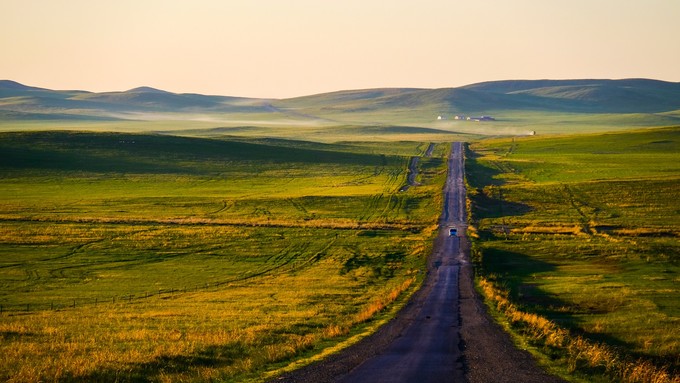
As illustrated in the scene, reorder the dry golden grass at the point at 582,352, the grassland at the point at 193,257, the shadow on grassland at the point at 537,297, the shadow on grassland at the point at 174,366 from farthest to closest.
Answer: the shadow on grassland at the point at 537,297 < the grassland at the point at 193,257 < the dry golden grass at the point at 582,352 < the shadow on grassland at the point at 174,366

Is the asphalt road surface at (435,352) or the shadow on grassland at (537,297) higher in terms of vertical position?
the asphalt road surface at (435,352)

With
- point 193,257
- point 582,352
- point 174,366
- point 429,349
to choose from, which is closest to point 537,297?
point 582,352

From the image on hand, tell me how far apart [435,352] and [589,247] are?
38.2 metres

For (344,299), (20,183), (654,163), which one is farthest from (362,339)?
(654,163)

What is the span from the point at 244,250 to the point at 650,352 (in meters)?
38.6

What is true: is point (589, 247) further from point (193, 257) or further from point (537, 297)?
point (193, 257)

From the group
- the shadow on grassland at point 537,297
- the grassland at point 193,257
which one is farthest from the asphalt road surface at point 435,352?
the shadow on grassland at point 537,297

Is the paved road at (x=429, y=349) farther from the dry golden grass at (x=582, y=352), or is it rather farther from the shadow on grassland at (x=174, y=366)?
the shadow on grassland at (x=174, y=366)

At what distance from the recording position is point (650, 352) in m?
34.8

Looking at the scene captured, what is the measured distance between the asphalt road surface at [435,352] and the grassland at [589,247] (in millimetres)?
1677

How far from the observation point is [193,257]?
2522 inches

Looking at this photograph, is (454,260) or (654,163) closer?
(454,260)

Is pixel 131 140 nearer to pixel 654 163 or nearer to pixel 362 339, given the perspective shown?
pixel 654 163

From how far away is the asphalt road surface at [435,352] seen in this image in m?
26.0
